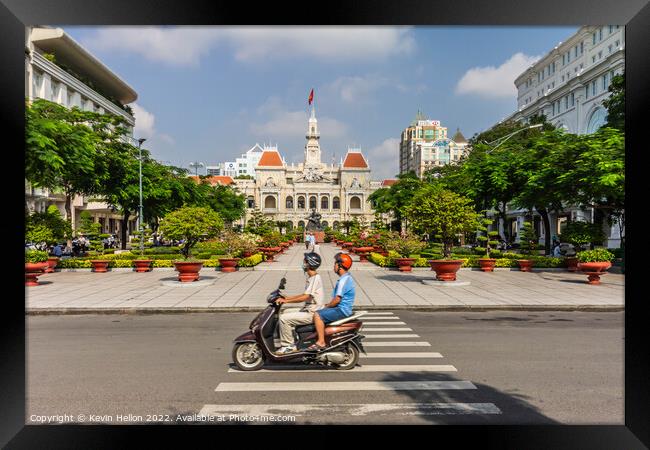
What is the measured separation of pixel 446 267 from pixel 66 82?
1642 inches

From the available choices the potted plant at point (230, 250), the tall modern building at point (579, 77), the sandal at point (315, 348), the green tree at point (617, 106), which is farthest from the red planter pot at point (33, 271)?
the tall modern building at point (579, 77)

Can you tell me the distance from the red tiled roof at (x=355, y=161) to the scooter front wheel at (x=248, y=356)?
128 metres

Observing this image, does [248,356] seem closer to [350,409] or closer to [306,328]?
[306,328]

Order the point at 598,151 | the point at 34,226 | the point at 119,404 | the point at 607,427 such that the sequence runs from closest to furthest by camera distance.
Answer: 1. the point at 607,427
2. the point at 119,404
3. the point at 34,226
4. the point at 598,151

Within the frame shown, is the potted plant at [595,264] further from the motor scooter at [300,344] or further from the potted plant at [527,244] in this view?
the motor scooter at [300,344]

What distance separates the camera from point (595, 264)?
17.3 metres

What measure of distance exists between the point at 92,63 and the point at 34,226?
125 feet

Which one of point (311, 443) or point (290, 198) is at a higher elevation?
point (290, 198)

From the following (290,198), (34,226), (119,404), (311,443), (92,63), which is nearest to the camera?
(311,443)

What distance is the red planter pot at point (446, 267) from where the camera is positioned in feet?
57.4
